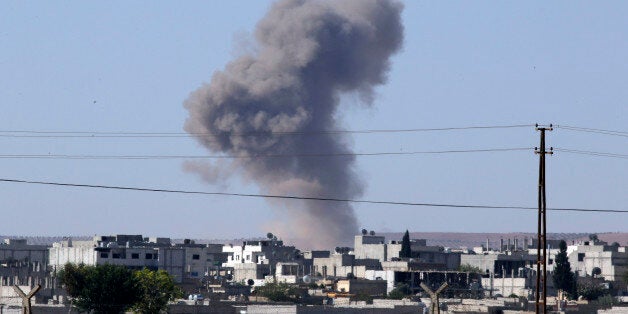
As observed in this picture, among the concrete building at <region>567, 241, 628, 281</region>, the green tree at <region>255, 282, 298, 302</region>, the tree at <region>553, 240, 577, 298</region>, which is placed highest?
the concrete building at <region>567, 241, 628, 281</region>

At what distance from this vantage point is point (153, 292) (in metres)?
89.1

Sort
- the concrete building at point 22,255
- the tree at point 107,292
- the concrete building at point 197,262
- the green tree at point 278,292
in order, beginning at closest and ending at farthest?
1. the tree at point 107,292
2. the green tree at point 278,292
3. the concrete building at point 22,255
4. the concrete building at point 197,262

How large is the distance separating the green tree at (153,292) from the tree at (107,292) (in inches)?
60.3

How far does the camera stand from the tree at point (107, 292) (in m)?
81.8

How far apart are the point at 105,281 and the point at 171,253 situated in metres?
53.9

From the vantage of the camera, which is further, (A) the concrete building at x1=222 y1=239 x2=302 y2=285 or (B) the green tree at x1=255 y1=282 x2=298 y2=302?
(A) the concrete building at x1=222 y1=239 x2=302 y2=285

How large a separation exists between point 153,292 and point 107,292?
7.21m

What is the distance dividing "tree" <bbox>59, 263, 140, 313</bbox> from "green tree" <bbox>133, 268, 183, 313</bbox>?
5.03ft

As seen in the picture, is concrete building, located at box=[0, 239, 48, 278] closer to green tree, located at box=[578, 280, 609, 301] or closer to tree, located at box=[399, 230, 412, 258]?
tree, located at box=[399, 230, 412, 258]

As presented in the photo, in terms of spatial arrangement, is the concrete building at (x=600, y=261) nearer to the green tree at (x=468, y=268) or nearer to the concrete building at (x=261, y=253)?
the green tree at (x=468, y=268)

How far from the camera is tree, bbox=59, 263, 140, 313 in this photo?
81.8m

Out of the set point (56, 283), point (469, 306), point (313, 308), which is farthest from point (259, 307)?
point (56, 283)

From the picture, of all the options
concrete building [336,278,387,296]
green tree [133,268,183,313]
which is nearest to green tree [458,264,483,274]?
concrete building [336,278,387,296]

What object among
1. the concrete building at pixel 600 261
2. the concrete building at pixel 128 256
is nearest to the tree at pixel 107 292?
the concrete building at pixel 128 256
